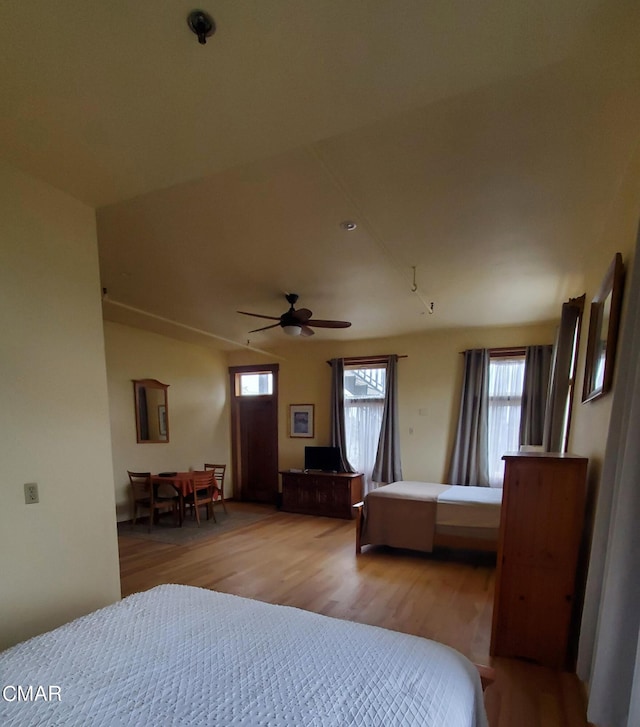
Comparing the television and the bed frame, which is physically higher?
the television

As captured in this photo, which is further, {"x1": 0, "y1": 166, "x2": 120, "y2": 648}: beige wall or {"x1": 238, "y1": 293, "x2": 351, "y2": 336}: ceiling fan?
{"x1": 238, "y1": 293, "x2": 351, "y2": 336}: ceiling fan

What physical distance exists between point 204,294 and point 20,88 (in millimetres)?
2693

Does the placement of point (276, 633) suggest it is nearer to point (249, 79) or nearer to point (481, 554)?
point (249, 79)

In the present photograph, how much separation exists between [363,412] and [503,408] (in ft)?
6.90

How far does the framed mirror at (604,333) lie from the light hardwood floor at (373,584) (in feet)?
5.56

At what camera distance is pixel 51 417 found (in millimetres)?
1767

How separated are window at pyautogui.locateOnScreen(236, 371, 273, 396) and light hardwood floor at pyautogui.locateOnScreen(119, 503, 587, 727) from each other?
108 inches

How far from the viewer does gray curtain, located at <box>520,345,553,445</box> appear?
15.3 ft

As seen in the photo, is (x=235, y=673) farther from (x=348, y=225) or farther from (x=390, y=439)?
(x=390, y=439)

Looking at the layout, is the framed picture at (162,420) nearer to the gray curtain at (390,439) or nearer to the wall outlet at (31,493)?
the gray curtain at (390,439)

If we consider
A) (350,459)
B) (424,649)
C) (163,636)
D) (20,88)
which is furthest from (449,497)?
(20,88)

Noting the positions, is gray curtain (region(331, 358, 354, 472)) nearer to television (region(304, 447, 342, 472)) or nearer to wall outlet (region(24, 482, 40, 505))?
television (region(304, 447, 342, 472))

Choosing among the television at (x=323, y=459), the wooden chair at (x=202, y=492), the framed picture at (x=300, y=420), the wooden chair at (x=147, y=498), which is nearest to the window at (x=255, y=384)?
the framed picture at (x=300, y=420)

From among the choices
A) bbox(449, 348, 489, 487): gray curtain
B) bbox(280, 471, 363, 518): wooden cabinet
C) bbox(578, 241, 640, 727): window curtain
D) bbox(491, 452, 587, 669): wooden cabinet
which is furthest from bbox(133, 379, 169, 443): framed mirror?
bbox(578, 241, 640, 727): window curtain
